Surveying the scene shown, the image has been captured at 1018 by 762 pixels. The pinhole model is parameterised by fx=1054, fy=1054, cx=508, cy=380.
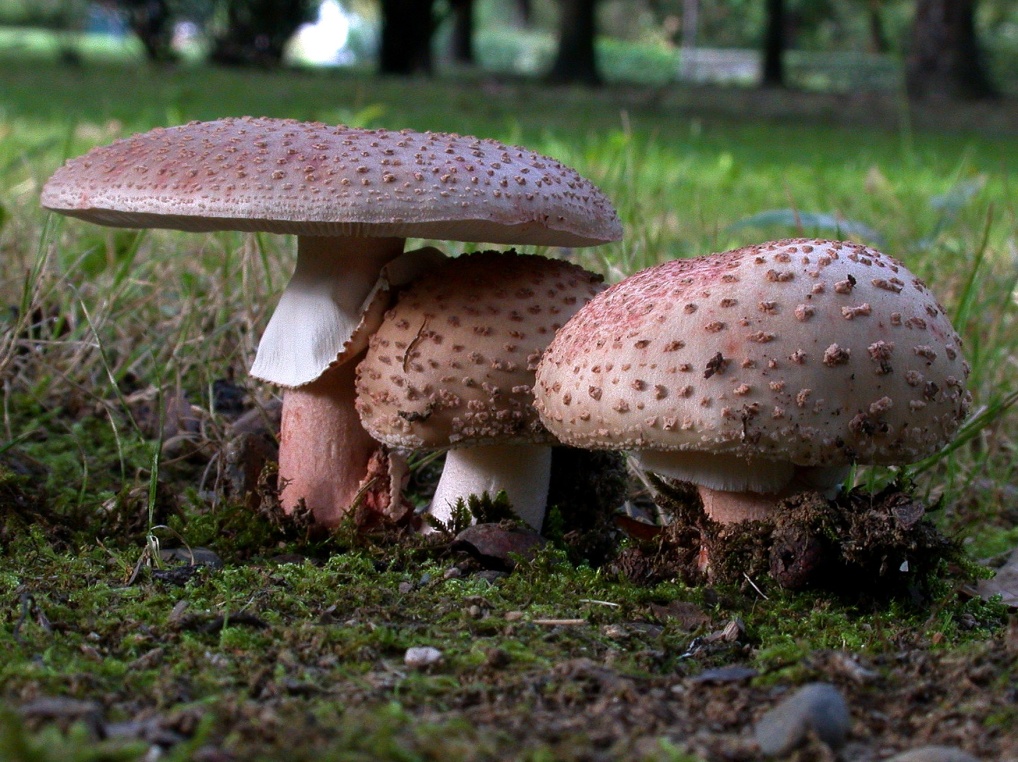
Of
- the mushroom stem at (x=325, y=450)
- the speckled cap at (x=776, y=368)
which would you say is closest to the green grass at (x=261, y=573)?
the mushroom stem at (x=325, y=450)

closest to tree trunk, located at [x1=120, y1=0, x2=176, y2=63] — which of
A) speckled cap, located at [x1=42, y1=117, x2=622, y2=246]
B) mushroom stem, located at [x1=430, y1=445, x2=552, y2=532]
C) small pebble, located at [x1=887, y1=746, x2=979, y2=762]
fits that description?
speckled cap, located at [x1=42, y1=117, x2=622, y2=246]

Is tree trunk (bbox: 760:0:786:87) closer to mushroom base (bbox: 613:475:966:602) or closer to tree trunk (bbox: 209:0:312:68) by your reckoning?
tree trunk (bbox: 209:0:312:68)

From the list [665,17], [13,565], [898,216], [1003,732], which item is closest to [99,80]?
[898,216]

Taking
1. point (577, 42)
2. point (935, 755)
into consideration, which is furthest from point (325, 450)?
point (577, 42)

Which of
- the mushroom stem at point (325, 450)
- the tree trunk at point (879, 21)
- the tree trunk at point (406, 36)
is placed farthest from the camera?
the tree trunk at point (406, 36)

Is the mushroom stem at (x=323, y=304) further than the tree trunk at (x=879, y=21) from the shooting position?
Result: No

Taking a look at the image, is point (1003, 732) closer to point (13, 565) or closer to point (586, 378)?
point (586, 378)

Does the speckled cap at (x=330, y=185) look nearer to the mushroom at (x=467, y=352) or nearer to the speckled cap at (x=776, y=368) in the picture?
the mushroom at (x=467, y=352)
